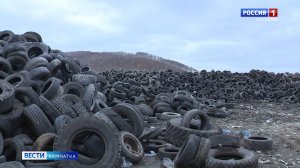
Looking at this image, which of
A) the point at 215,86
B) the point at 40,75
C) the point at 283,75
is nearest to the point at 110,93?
the point at 40,75

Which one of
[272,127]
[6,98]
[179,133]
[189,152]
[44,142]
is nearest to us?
[189,152]

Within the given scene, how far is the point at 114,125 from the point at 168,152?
4.17 ft

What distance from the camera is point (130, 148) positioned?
26.1ft

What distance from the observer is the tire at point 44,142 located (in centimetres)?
671

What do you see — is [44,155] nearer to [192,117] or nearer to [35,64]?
[192,117]

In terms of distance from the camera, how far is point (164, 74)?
2258 centimetres

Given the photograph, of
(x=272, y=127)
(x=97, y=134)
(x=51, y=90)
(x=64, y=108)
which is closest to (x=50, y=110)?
(x=64, y=108)

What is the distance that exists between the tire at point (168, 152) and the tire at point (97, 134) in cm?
159

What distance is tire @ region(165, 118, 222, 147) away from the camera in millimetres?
8289

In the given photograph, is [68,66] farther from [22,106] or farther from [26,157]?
[26,157]

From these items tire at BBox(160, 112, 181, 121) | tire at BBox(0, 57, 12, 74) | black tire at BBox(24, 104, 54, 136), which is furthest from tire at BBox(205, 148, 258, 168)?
tire at BBox(0, 57, 12, 74)

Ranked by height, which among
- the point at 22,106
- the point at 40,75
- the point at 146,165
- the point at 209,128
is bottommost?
the point at 146,165

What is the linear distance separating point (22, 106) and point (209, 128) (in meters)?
4.32

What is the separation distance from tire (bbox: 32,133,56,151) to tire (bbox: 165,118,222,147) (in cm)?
289
